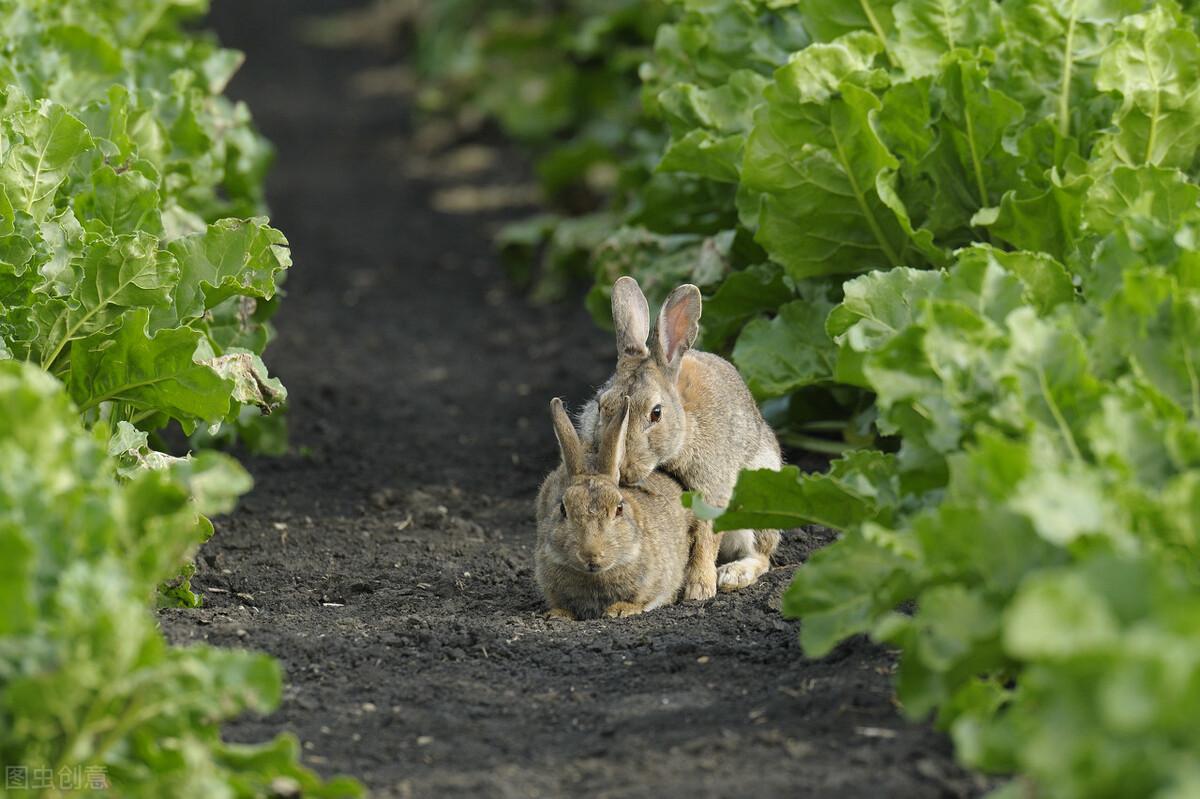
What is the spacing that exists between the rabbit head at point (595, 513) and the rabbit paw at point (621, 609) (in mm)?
191

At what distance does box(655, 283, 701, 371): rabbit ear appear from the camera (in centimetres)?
641

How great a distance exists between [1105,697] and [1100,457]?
3.26 feet

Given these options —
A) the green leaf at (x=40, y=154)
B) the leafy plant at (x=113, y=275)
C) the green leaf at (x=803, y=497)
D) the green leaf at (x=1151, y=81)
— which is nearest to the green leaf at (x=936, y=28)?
the green leaf at (x=1151, y=81)

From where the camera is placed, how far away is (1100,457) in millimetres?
3785

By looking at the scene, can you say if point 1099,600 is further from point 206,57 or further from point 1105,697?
point 206,57

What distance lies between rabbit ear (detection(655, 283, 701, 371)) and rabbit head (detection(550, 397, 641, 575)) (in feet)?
1.56

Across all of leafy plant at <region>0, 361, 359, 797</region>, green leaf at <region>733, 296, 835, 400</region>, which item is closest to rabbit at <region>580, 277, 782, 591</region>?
green leaf at <region>733, 296, 835, 400</region>

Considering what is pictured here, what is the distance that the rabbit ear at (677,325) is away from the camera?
6.41m

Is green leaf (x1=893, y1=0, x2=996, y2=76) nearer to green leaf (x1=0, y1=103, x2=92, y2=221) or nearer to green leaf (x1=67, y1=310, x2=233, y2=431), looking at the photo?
green leaf (x1=67, y1=310, x2=233, y2=431)

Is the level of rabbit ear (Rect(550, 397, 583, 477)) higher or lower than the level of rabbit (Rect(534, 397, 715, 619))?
higher

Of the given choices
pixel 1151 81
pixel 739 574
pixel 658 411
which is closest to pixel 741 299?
pixel 658 411

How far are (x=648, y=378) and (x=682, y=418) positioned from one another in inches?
8.1

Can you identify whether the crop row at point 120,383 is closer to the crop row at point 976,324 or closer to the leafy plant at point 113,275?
the leafy plant at point 113,275

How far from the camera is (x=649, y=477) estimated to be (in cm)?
636
